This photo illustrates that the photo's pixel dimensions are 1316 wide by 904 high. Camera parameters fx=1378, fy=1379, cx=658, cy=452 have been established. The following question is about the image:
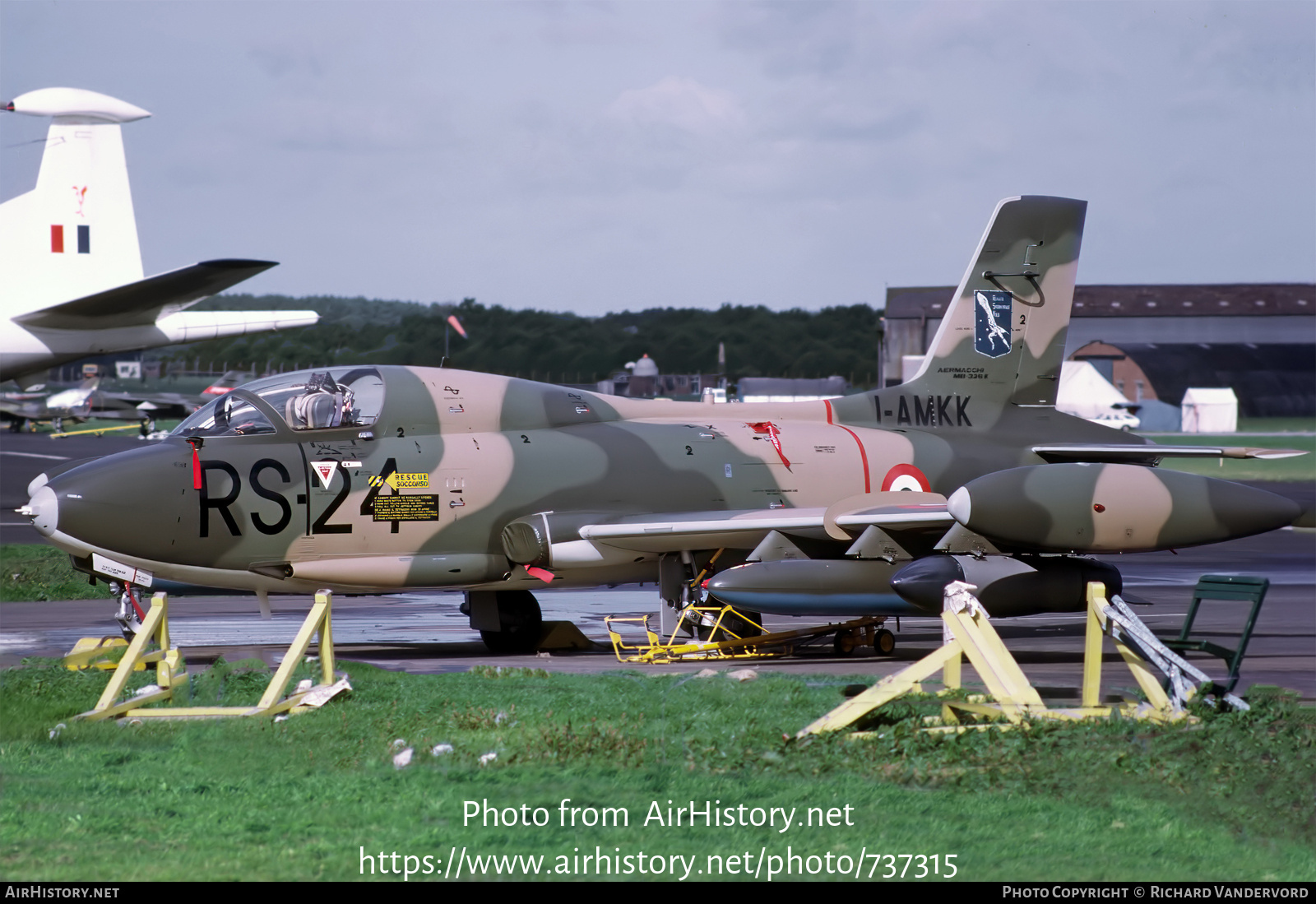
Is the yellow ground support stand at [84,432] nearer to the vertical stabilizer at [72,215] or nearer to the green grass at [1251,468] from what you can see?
the vertical stabilizer at [72,215]

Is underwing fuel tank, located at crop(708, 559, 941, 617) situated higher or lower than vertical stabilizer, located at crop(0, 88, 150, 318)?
lower

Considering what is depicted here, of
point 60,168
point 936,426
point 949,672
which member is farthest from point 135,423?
point 949,672

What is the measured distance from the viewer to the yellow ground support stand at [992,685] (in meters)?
8.39

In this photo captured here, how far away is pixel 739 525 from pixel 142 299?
1379cm

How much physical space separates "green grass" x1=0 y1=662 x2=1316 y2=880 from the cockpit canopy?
13.1 feet

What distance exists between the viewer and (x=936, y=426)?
17.3 m

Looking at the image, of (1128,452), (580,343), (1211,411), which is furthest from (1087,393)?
(1128,452)

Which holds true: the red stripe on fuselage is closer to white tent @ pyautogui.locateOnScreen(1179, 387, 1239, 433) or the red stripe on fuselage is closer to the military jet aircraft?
the military jet aircraft

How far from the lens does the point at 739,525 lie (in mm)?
13734

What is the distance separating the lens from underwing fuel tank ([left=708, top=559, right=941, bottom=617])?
13.1 metres

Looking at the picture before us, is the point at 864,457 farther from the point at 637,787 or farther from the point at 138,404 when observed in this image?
the point at 138,404

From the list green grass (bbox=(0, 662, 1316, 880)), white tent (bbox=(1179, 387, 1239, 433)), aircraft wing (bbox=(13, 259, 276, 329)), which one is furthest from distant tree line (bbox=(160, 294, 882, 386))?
white tent (bbox=(1179, 387, 1239, 433))

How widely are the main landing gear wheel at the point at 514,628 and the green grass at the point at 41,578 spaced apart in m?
7.16
